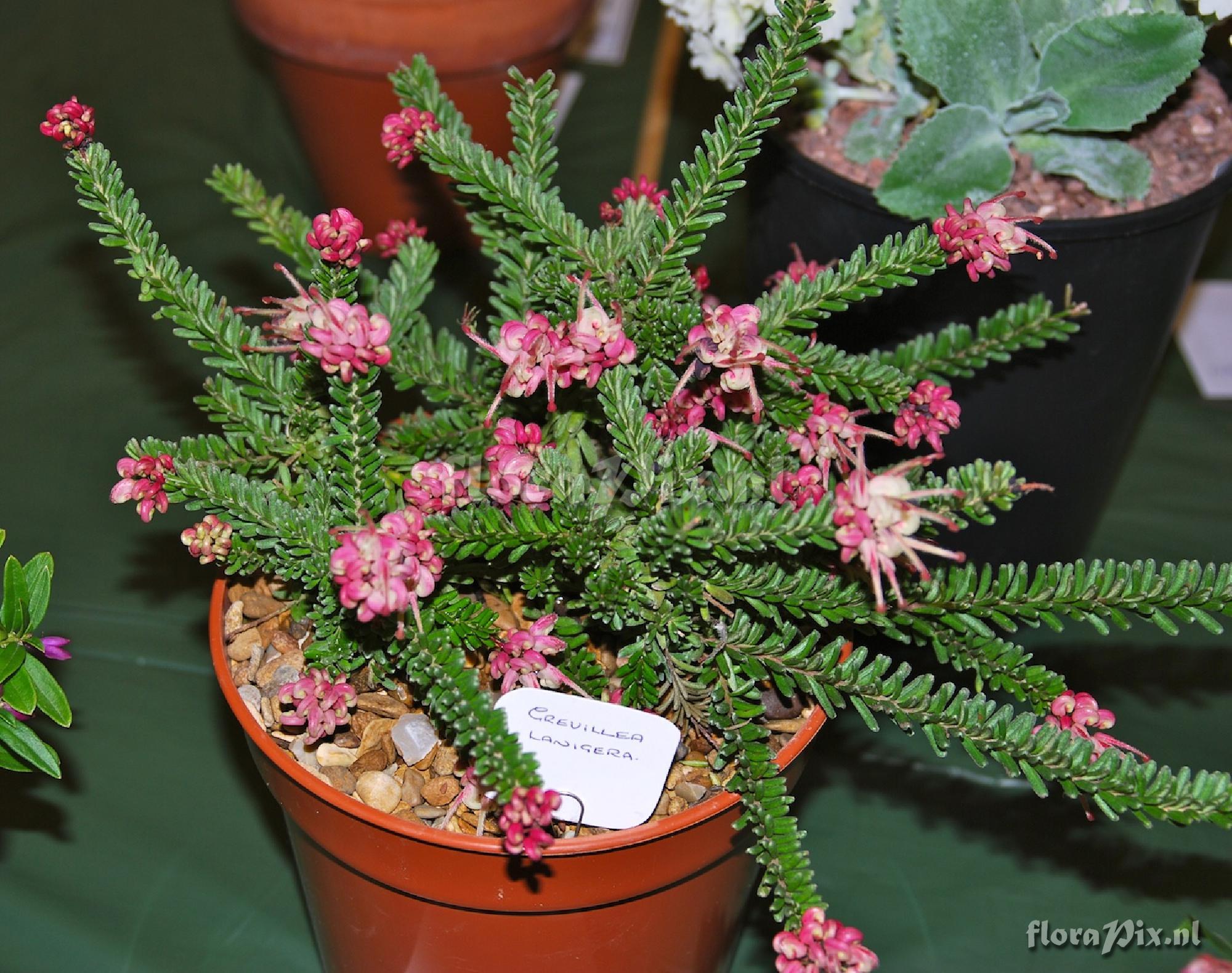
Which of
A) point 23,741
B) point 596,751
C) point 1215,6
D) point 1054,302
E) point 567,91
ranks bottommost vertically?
point 23,741

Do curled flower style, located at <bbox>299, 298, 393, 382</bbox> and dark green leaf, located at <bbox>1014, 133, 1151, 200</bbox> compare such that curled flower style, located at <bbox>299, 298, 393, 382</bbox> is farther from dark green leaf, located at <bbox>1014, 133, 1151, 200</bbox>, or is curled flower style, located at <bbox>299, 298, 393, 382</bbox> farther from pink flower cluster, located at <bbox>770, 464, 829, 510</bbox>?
dark green leaf, located at <bbox>1014, 133, 1151, 200</bbox>

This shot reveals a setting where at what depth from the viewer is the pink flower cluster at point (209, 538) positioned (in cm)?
80

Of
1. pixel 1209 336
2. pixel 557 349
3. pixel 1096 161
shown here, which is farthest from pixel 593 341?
pixel 1209 336

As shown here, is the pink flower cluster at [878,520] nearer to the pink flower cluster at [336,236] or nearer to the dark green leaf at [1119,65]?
the pink flower cluster at [336,236]

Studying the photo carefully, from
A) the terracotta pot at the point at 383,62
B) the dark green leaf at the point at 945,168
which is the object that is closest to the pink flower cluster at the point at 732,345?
the dark green leaf at the point at 945,168

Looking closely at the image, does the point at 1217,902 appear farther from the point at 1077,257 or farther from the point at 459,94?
the point at 459,94

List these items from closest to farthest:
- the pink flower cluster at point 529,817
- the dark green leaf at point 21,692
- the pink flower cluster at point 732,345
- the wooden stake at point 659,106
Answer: the pink flower cluster at point 529,817 → the pink flower cluster at point 732,345 → the dark green leaf at point 21,692 → the wooden stake at point 659,106

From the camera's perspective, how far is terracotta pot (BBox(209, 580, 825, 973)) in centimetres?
80

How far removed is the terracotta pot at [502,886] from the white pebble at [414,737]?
0.07 m

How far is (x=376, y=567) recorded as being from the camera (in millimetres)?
676

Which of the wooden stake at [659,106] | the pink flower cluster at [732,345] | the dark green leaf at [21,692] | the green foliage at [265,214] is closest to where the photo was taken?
the pink flower cluster at [732,345]

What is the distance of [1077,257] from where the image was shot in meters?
1.13

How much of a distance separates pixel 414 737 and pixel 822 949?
13.6 inches

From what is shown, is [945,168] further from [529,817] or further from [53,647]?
[53,647]
